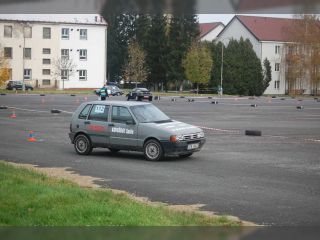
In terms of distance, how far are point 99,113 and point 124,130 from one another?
1.22 m

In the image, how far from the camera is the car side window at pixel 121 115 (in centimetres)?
1673

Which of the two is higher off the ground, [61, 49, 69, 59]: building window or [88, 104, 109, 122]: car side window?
[61, 49, 69, 59]: building window

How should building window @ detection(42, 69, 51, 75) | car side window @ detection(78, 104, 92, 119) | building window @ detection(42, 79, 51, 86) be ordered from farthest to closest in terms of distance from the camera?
1. building window @ detection(42, 79, 51, 86)
2. building window @ detection(42, 69, 51, 75)
3. car side window @ detection(78, 104, 92, 119)

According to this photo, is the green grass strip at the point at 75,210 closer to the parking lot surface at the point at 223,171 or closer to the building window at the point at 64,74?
the parking lot surface at the point at 223,171

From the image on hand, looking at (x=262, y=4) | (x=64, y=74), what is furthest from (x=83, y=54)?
(x=262, y=4)

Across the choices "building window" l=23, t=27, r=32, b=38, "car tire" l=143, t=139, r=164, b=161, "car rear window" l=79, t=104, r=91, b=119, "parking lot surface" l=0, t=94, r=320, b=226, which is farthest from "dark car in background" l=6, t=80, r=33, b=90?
"building window" l=23, t=27, r=32, b=38

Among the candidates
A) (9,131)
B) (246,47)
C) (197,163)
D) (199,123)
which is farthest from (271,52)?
(197,163)

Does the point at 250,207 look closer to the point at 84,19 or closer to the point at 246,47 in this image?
the point at 84,19

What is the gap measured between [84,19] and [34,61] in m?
80.4

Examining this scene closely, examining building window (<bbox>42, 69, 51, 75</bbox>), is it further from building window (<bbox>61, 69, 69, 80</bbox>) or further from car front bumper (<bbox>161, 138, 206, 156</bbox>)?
car front bumper (<bbox>161, 138, 206, 156</bbox>)

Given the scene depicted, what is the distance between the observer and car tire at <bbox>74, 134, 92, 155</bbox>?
17106 millimetres

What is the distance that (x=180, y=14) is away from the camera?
203 centimetres

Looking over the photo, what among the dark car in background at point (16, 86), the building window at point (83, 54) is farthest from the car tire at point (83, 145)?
the building window at point (83, 54)

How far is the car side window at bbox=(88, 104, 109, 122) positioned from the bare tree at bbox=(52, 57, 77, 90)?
68948 mm
